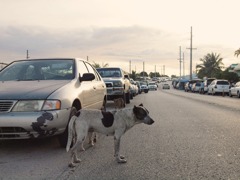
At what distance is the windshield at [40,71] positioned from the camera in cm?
788

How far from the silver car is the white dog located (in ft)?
1.81

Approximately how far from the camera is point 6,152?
6.79 meters

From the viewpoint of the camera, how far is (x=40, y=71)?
802 cm

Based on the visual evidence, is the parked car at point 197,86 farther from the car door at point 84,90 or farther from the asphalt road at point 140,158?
the car door at point 84,90

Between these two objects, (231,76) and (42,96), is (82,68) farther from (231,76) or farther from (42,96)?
(231,76)

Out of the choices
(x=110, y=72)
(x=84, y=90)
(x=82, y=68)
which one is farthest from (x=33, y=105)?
(x=110, y=72)

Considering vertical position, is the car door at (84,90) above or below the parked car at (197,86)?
above

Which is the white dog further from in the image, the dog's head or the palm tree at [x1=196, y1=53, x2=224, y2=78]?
the palm tree at [x1=196, y1=53, x2=224, y2=78]

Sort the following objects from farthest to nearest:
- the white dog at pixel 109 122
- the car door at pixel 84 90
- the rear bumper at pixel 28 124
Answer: the car door at pixel 84 90 → the rear bumper at pixel 28 124 → the white dog at pixel 109 122

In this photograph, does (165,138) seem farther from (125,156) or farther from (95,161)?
(95,161)

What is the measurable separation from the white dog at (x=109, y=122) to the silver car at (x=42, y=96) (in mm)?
553

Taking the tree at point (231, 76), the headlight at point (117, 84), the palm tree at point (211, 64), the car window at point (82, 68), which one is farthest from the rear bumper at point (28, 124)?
the palm tree at point (211, 64)

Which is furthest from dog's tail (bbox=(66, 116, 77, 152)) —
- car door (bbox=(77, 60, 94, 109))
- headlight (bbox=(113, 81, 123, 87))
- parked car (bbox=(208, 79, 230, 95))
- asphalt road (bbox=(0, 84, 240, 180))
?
parked car (bbox=(208, 79, 230, 95))

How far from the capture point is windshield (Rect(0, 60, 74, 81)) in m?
7.88
